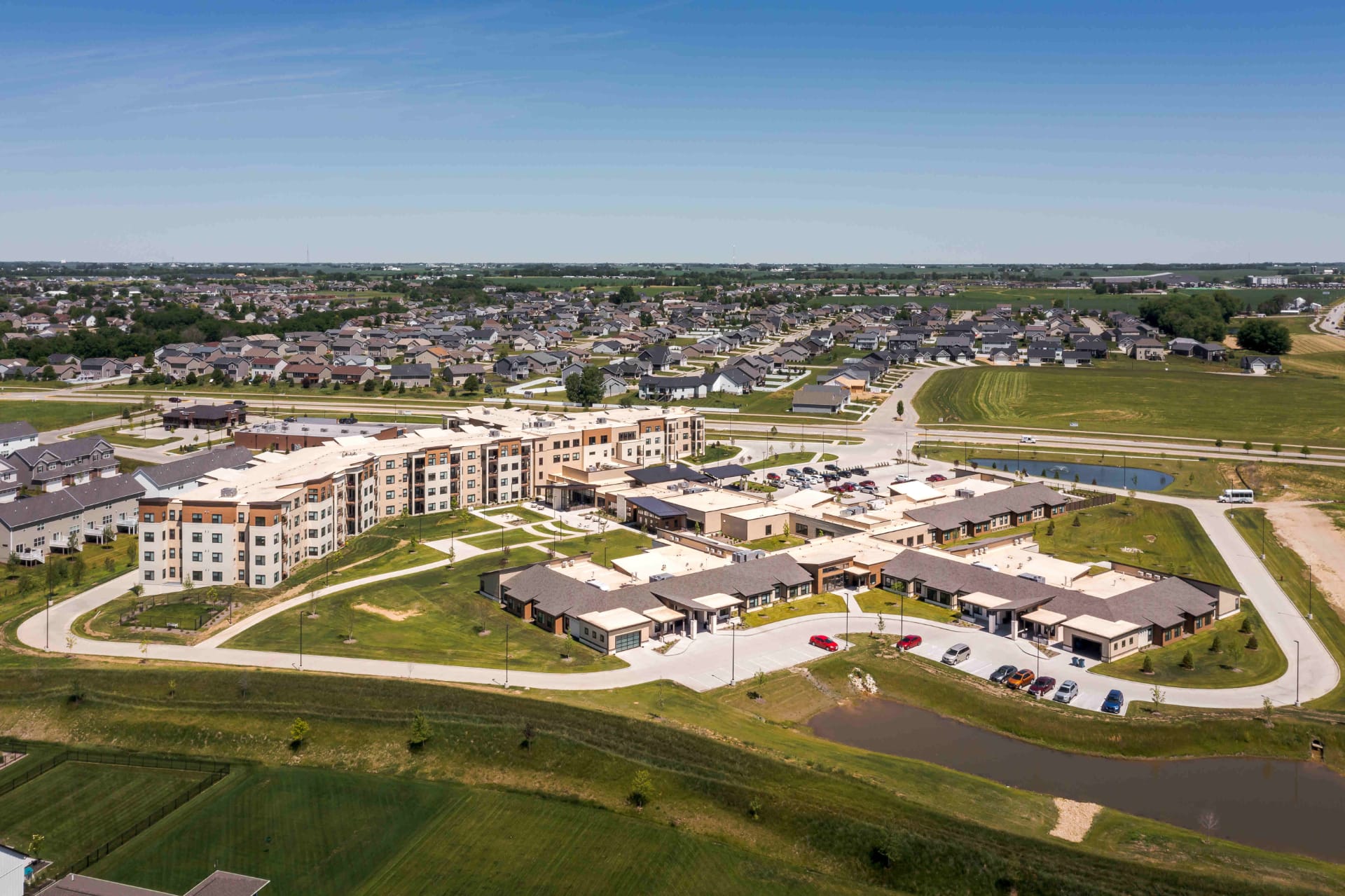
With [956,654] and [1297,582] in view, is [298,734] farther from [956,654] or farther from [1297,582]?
[1297,582]

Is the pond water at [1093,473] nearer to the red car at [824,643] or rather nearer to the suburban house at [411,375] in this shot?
the red car at [824,643]

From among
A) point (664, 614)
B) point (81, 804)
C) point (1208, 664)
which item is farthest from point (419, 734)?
point (1208, 664)

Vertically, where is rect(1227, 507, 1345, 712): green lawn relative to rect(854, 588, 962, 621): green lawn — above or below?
above

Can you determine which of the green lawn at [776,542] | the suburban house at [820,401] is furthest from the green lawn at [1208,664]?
the suburban house at [820,401]

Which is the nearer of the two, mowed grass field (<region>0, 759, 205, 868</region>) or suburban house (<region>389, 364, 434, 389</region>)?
mowed grass field (<region>0, 759, 205, 868</region>)

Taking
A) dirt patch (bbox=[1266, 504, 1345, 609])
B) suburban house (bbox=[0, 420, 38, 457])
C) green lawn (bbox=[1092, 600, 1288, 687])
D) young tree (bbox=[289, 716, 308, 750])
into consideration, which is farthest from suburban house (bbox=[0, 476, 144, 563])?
dirt patch (bbox=[1266, 504, 1345, 609])

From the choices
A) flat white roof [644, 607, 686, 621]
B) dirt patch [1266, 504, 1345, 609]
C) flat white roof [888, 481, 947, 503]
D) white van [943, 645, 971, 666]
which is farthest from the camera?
flat white roof [888, 481, 947, 503]

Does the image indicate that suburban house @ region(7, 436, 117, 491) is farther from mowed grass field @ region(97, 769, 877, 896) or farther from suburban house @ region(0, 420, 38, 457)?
mowed grass field @ region(97, 769, 877, 896)
